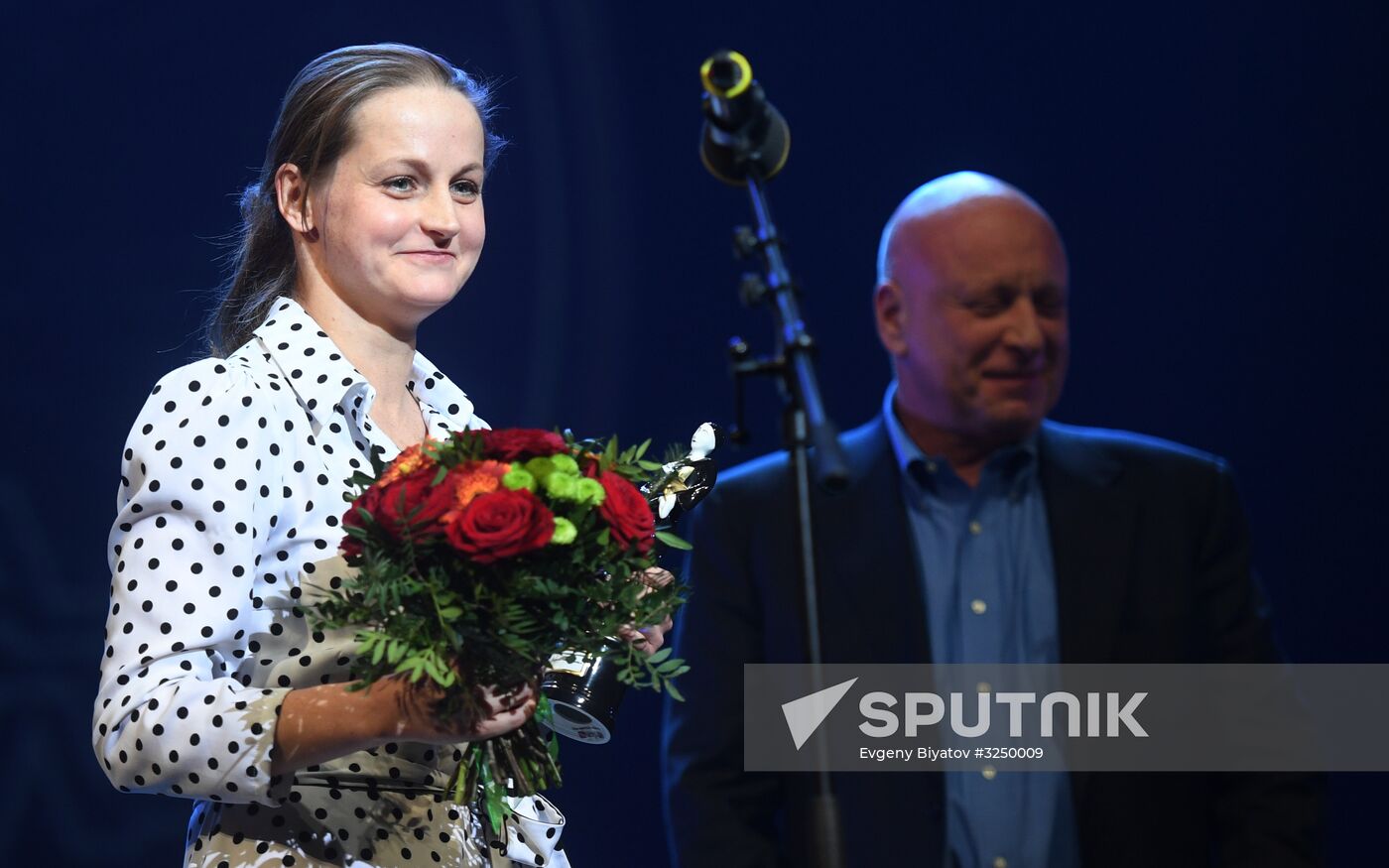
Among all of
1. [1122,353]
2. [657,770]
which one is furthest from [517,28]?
[657,770]

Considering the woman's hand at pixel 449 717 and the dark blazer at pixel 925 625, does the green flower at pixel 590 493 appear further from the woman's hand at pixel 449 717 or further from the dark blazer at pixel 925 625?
the dark blazer at pixel 925 625

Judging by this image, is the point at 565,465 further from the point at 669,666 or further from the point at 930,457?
the point at 930,457

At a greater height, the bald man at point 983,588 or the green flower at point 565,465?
the green flower at point 565,465

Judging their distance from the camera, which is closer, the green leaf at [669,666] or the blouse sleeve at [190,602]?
the blouse sleeve at [190,602]

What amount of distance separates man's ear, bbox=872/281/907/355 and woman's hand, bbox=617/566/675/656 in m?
0.54

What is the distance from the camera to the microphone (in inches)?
66.5

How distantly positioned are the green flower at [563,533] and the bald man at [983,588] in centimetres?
42

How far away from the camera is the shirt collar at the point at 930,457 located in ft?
6.91

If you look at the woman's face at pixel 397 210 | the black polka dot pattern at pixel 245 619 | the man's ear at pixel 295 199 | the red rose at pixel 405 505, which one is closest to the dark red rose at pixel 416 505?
the red rose at pixel 405 505

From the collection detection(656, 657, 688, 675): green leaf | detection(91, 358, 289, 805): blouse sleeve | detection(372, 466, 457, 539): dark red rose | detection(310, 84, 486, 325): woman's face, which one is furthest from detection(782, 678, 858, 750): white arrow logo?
detection(310, 84, 486, 325): woman's face

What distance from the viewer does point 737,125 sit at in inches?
67.8

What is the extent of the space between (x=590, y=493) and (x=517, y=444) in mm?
120

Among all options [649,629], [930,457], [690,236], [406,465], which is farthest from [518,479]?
[690,236]

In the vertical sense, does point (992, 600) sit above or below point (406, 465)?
below
